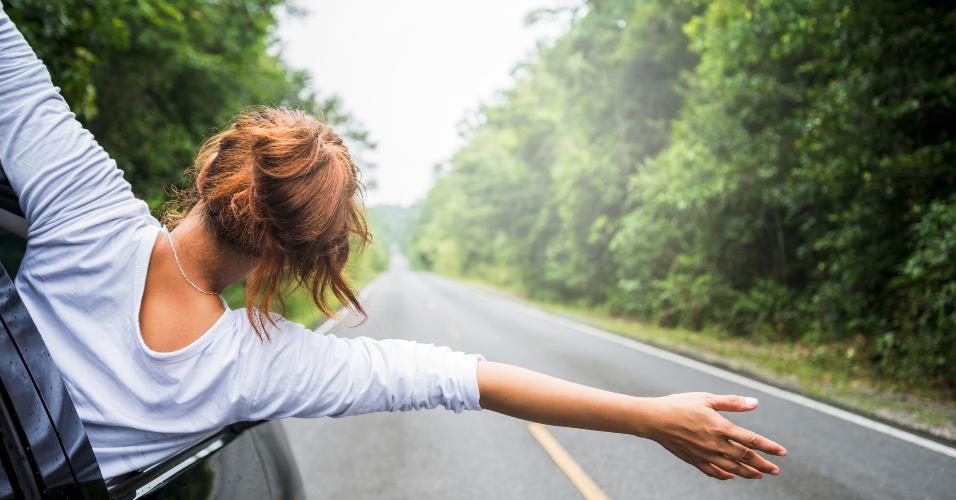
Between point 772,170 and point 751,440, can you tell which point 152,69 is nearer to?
point 772,170

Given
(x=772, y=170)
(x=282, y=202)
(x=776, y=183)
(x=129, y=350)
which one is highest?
(x=772, y=170)

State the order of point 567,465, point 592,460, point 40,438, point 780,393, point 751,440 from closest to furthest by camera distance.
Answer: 1. point 40,438
2. point 751,440
3. point 567,465
4. point 592,460
5. point 780,393

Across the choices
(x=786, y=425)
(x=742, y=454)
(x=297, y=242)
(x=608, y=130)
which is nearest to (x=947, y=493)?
(x=786, y=425)

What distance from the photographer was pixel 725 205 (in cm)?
1363

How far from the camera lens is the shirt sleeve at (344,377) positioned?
4.06ft

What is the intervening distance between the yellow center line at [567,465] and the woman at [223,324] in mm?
3302

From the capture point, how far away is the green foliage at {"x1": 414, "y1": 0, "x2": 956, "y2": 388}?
7996mm

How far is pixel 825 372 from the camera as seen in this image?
29.9 feet

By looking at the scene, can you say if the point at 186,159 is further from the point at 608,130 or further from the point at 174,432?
the point at 608,130

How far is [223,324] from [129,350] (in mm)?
182

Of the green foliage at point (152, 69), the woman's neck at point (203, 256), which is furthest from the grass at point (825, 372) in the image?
the green foliage at point (152, 69)

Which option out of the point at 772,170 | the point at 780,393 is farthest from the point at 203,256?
the point at 772,170

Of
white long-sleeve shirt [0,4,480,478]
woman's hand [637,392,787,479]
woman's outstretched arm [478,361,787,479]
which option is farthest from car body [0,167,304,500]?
woman's hand [637,392,787,479]

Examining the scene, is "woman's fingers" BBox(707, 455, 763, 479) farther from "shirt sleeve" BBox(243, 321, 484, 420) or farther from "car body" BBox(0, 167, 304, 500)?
"car body" BBox(0, 167, 304, 500)
